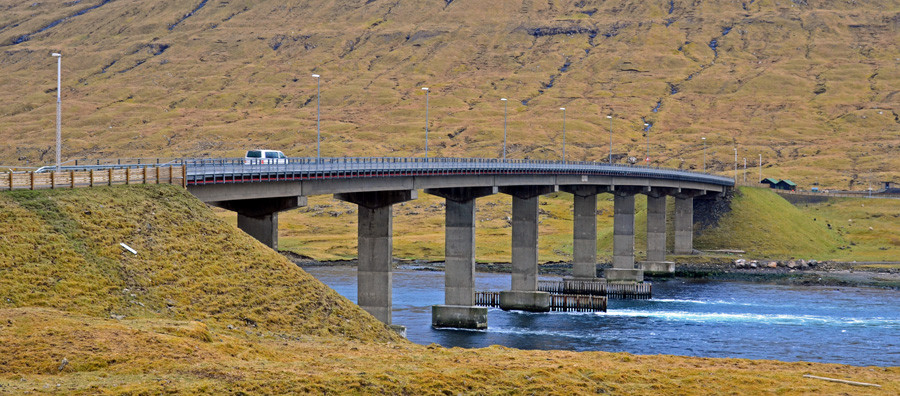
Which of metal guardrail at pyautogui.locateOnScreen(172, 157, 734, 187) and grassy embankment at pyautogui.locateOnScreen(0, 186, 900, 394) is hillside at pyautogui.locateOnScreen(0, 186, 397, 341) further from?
metal guardrail at pyautogui.locateOnScreen(172, 157, 734, 187)

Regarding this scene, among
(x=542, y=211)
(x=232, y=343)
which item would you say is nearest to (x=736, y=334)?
(x=232, y=343)

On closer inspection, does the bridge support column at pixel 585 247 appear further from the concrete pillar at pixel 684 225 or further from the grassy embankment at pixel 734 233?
the concrete pillar at pixel 684 225

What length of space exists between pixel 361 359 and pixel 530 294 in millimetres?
58617

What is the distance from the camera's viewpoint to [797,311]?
303 ft

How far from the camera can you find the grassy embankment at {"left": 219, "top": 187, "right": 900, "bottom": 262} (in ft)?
479

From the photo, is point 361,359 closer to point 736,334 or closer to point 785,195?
point 736,334

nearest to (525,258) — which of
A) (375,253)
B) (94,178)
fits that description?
(375,253)

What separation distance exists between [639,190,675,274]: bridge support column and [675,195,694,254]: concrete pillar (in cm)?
689

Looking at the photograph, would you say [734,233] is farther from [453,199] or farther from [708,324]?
[453,199]

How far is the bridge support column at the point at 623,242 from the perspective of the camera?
12494 centimetres

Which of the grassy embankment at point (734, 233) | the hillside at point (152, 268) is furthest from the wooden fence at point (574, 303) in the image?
the hillside at point (152, 268)

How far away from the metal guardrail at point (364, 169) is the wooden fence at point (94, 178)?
1.04 metres

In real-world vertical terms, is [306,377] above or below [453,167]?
below

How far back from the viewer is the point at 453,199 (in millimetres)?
89750
